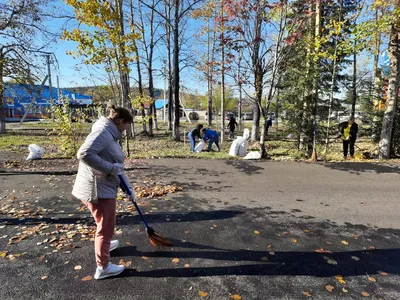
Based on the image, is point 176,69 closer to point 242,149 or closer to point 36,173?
point 242,149

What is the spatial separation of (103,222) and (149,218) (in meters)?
1.79

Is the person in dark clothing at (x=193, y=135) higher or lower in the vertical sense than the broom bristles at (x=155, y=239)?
higher

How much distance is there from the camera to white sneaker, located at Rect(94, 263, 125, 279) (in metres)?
2.88

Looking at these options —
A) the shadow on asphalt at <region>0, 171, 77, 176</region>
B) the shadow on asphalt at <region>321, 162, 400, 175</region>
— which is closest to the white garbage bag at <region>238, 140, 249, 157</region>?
the shadow on asphalt at <region>321, 162, 400, 175</region>

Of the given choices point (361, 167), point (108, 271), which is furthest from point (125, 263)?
point (361, 167)

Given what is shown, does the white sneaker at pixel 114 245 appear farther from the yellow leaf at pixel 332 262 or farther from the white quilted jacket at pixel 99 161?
the yellow leaf at pixel 332 262

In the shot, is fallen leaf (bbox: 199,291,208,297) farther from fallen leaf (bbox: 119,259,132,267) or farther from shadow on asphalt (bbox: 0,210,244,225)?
shadow on asphalt (bbox: 0,210,244,225)

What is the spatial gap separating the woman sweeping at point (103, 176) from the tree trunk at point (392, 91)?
33.8 feet

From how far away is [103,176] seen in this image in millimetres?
2738

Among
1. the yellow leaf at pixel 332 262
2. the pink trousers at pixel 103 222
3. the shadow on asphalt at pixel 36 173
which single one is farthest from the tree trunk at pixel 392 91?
the shadow on asphalt at pixel 36 173

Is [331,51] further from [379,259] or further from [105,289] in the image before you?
[105,289]

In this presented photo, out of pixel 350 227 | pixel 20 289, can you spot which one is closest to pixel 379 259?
pixel 350 227

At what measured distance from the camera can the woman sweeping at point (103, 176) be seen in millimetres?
2588

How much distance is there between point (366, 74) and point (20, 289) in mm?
30503
